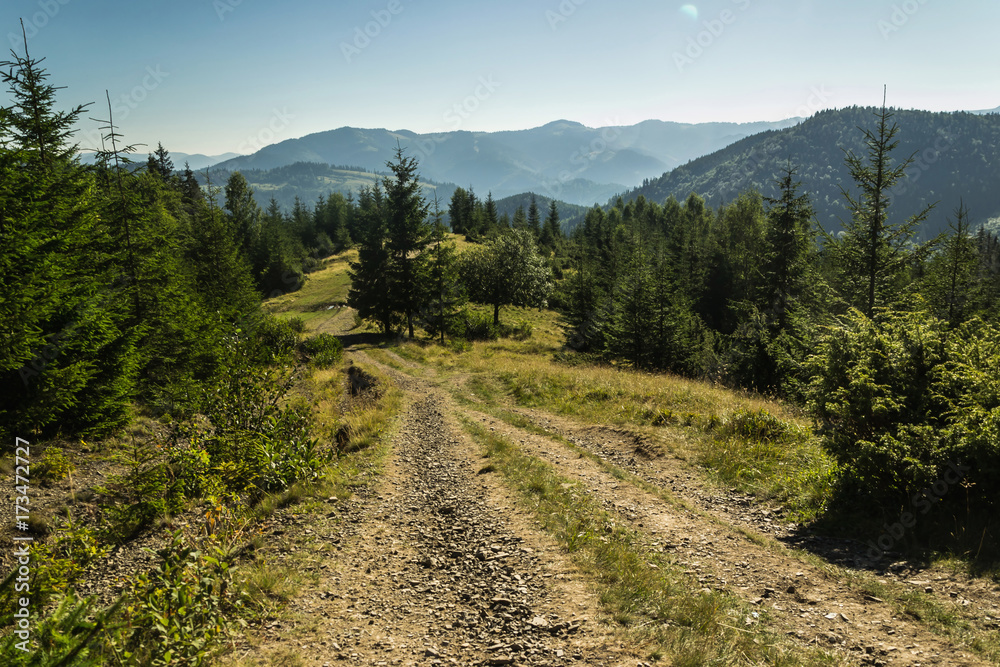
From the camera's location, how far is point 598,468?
11906 mm

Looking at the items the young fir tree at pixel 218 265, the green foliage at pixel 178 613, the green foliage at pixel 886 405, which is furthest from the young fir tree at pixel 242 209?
the green foliage at pixel 886 405

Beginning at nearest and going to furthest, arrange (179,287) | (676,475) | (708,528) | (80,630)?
(80,630) < (708,528) < (676,475) < (179,287)

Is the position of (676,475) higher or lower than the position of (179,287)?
lower

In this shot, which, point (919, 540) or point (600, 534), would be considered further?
point (600, 534)

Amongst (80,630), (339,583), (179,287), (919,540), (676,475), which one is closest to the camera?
(80,630)

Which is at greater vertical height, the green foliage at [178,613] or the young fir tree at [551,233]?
the young fir tree at [551,233]

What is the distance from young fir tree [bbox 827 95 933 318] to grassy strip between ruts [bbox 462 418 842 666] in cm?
1809

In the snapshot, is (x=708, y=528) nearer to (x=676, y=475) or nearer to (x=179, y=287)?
Answer: (x=676, y=475)

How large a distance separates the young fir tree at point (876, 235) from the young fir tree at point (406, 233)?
29.8m

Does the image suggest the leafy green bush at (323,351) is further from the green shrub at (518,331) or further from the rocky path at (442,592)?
the rocky path at (442,592)

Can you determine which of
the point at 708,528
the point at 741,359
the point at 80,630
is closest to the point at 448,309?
the point at 741,359

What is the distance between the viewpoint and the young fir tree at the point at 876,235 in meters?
19.2

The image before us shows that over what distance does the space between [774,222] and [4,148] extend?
35144 millimetres

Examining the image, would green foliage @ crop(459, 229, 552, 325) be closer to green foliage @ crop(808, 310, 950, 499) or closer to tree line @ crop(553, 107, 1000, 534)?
tree line @ crop(553, 107, 1000, 534)
